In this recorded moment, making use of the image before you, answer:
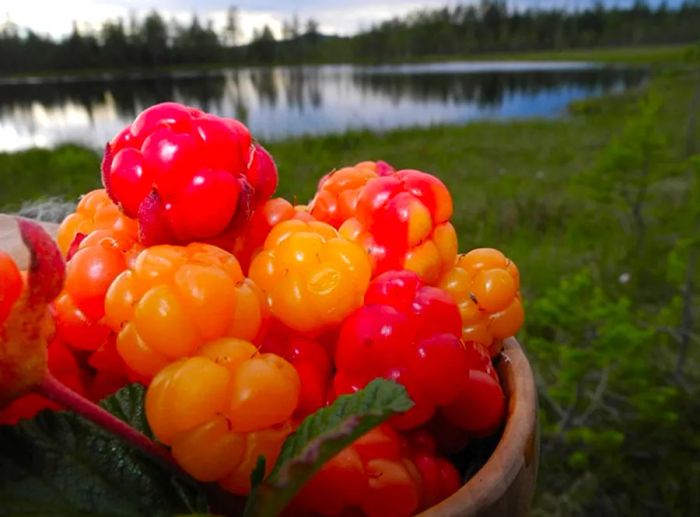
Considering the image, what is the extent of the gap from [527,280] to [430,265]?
2.57 metres

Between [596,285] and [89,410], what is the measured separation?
9.04ft

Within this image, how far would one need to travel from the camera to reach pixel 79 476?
481 mm

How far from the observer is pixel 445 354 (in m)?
0.61

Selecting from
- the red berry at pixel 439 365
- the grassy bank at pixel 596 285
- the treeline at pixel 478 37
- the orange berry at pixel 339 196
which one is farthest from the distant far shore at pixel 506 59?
the red berry at pixel 439 365

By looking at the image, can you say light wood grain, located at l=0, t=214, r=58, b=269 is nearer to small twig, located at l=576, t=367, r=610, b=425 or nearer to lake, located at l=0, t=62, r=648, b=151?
small twig, located at l=576, t=367, r=610, b=425

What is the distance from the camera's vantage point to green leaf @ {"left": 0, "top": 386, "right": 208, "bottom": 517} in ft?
1.49

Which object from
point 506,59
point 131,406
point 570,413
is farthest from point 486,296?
point 506,59

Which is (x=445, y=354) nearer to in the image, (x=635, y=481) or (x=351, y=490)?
(x=351, y=490)

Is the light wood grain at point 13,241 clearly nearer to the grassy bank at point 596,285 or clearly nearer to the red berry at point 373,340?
the red berry at point 373,340

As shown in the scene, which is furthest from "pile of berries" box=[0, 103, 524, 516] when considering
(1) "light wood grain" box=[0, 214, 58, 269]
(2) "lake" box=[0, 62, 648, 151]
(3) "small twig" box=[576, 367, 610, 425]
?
(2) "lake" box=[0, 62, 648, 151]

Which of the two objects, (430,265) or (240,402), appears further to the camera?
(430,265)

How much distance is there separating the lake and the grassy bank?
242 centimetres

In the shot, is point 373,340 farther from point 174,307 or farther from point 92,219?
point 92,219

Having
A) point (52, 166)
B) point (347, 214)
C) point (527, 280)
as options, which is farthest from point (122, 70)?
point (347, 214)
